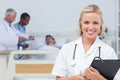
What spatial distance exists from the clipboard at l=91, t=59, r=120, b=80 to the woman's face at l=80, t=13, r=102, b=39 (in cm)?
17

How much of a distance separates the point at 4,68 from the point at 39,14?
2.38 metres

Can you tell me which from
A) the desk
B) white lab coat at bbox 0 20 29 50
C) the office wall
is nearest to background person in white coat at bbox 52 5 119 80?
the desk

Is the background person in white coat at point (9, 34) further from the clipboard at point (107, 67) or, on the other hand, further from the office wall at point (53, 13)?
the clipboard at point (107, 67)

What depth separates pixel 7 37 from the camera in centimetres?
446

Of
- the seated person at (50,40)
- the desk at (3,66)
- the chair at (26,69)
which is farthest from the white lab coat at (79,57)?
the seated person at (50,40)

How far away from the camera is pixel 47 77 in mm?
2441

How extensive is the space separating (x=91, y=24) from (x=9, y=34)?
3104 millimetres

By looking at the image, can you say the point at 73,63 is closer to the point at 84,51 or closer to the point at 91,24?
the point at 84,51

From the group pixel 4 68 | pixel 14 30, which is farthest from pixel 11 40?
pixel 4 68

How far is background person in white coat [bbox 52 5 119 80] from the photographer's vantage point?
1.49 meters

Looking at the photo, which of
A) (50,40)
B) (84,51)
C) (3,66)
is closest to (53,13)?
(50,40)

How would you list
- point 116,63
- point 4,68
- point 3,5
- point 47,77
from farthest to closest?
point 3,5 < point 4,68 < point 47,77 < point 116,63

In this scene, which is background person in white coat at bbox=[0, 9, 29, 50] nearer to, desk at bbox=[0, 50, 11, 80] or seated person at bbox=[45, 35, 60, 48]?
seated person at bbox=[45, 35, 60, 48]

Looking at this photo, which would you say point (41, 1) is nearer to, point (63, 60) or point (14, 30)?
point (14, 30)
